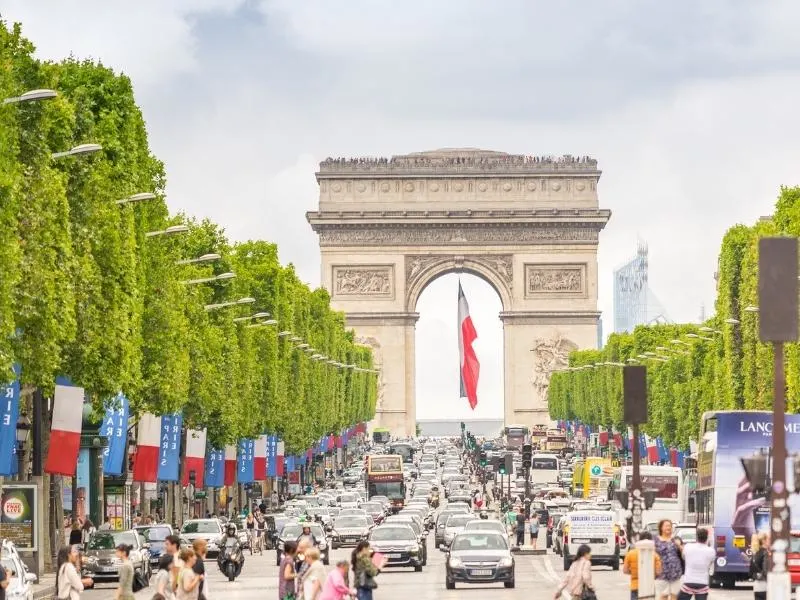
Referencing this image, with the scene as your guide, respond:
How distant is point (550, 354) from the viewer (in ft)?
561

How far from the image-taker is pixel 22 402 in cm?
5478

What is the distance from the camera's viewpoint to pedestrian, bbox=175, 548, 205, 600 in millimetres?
30594

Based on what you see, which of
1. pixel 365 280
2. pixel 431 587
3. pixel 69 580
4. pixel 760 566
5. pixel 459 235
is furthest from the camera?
pixel 365 280

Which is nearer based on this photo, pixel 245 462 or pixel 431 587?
pixel 431 587

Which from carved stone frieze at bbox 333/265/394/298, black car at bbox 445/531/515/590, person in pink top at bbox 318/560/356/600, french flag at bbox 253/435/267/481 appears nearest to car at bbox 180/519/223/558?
black car at bbox 445/531/515/590

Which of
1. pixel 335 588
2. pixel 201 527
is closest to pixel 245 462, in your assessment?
pixel 201 527

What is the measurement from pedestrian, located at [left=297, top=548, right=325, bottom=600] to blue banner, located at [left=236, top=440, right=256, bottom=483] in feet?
171

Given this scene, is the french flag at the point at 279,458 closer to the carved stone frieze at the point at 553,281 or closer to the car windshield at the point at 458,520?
the car windshield at the point at 458,520

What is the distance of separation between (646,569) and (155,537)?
27.6 m

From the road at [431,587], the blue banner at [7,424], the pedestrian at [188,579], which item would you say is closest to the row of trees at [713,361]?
the road at [431,587]

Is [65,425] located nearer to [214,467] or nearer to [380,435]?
[214,467]

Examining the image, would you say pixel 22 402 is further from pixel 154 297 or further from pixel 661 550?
pixel 661 550

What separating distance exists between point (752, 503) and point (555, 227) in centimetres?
12335

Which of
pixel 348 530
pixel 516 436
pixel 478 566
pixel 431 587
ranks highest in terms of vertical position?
pixel 516 436
